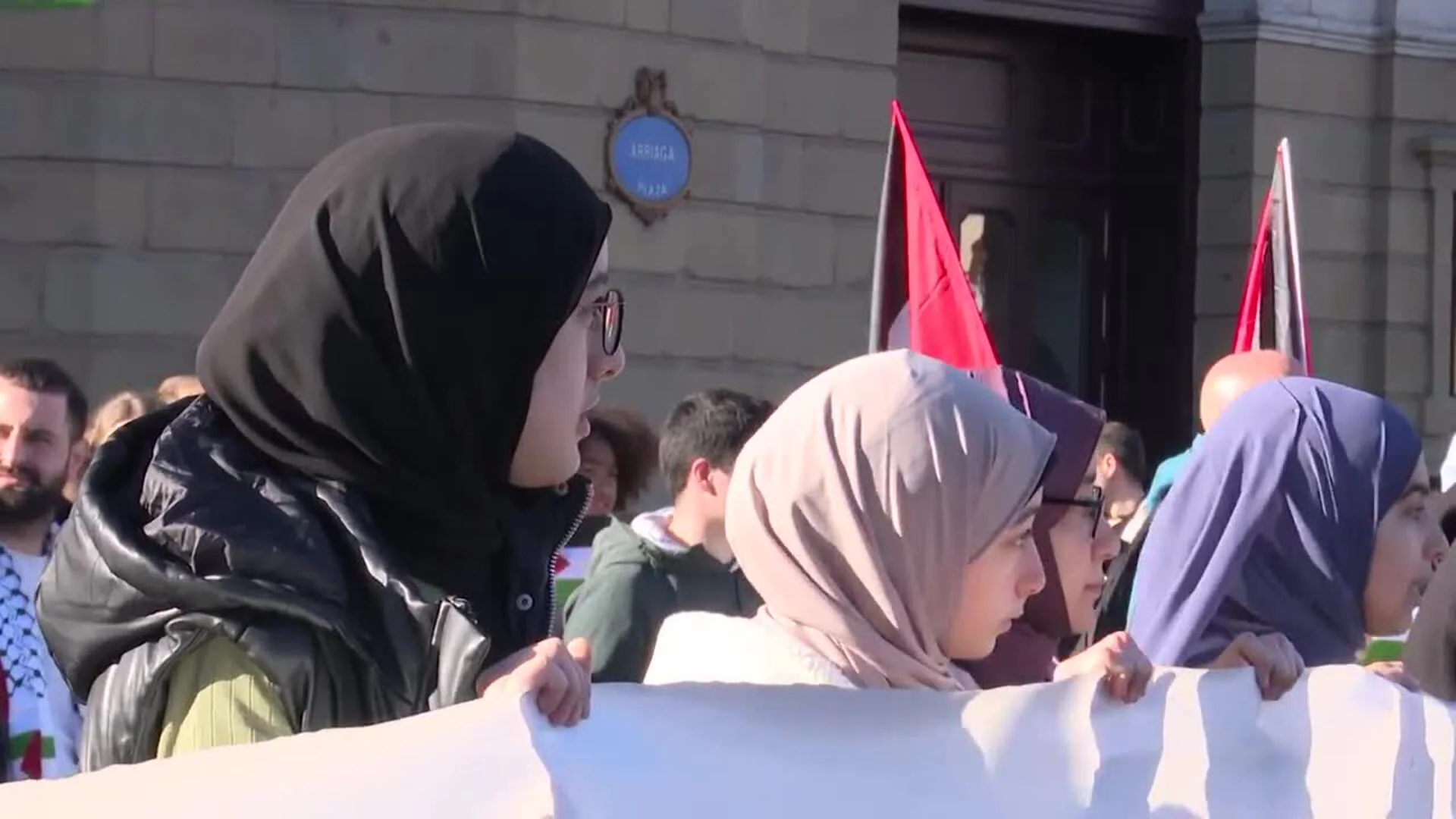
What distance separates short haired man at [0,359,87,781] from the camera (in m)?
4.50

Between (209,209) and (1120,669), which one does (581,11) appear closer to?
(209,209)

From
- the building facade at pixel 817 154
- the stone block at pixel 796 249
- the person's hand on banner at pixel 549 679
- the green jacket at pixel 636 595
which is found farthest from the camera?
the stone block at pixel 796 249

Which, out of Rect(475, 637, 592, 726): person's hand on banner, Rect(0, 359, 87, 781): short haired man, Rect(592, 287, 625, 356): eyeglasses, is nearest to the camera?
Rect(475, 637, 592, 726): person's hand on banner

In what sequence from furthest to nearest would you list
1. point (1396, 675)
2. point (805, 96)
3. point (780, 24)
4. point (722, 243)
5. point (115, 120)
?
point (805, 96)
point (780, 24)
point (722, 243)
point (115, 120)
point (1396, 675)

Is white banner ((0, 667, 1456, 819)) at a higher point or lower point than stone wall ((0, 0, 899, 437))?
lower

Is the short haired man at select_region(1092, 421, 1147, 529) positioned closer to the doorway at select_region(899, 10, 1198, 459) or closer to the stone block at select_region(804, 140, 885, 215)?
the stone block at select_region(804, 140, 885, 215)

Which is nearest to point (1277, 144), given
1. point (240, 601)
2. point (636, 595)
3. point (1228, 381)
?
point (1228, 381)

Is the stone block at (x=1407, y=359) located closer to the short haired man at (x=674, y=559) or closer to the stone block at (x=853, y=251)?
the stone block at (x=853, y=251)

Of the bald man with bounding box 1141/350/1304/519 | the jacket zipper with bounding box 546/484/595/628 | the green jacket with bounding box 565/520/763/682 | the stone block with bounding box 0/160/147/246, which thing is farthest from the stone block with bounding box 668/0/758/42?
the jacket zipper with bounding box 546/484/595/628

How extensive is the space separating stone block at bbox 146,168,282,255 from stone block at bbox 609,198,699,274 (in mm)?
1313

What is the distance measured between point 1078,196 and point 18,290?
5.21m

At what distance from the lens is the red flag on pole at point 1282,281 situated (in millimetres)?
7707

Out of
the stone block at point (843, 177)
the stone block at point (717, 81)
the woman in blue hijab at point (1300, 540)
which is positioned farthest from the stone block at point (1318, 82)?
the woman in blue hijab at point (1300, 540)

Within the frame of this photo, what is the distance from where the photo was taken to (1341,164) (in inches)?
471
